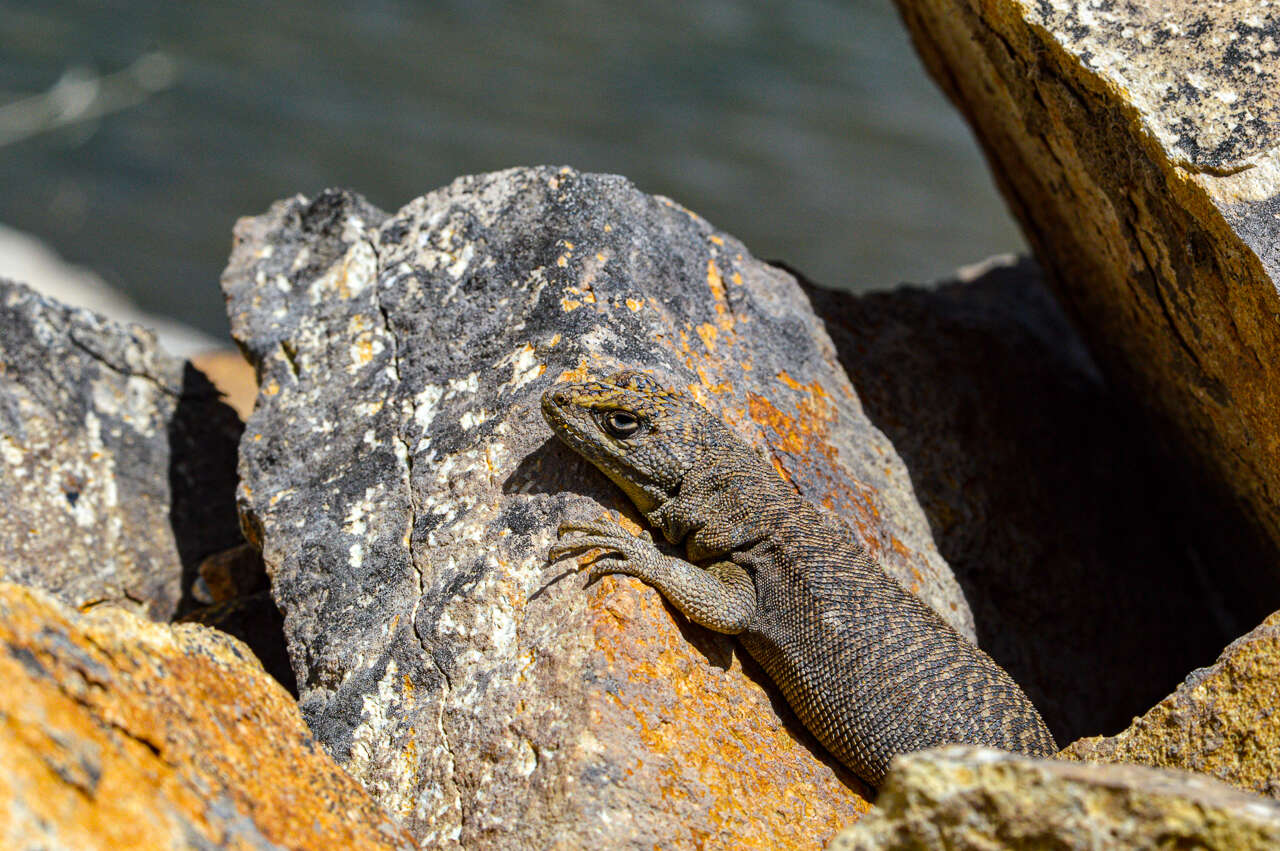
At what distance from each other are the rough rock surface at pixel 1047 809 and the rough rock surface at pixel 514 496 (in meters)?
0.95

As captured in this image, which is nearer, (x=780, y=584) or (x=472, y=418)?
(x=780, y=584)

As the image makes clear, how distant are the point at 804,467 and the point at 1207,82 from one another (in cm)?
210

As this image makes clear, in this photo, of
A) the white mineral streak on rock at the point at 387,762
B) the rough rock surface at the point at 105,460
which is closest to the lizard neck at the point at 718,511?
the white mineral streak on rock at the point at 387,762

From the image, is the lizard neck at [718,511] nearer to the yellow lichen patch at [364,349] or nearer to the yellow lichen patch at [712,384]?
the yellow lichen patch at [712,384]

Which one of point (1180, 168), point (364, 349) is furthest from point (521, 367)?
point (1180, 168)

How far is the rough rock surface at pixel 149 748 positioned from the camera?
8.09 feet

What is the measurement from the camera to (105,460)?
562 cm

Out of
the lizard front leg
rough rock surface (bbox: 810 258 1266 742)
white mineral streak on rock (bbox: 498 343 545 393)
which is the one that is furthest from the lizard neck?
rough rock surface (bbox: 810 258 1266 742)

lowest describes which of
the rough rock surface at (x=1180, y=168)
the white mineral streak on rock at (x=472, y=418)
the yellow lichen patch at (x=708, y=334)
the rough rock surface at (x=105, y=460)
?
the rough rock surface at (x=105, y=460)

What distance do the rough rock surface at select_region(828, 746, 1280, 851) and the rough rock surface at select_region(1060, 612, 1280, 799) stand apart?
0.78 meters

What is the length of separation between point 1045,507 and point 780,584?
8.24 feet

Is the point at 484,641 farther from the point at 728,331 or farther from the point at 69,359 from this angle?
the point at 69,359

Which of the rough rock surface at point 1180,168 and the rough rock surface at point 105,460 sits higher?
the rough rock surface at point 1180,168

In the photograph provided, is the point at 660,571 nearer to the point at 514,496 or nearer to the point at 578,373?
the point at 514,496
